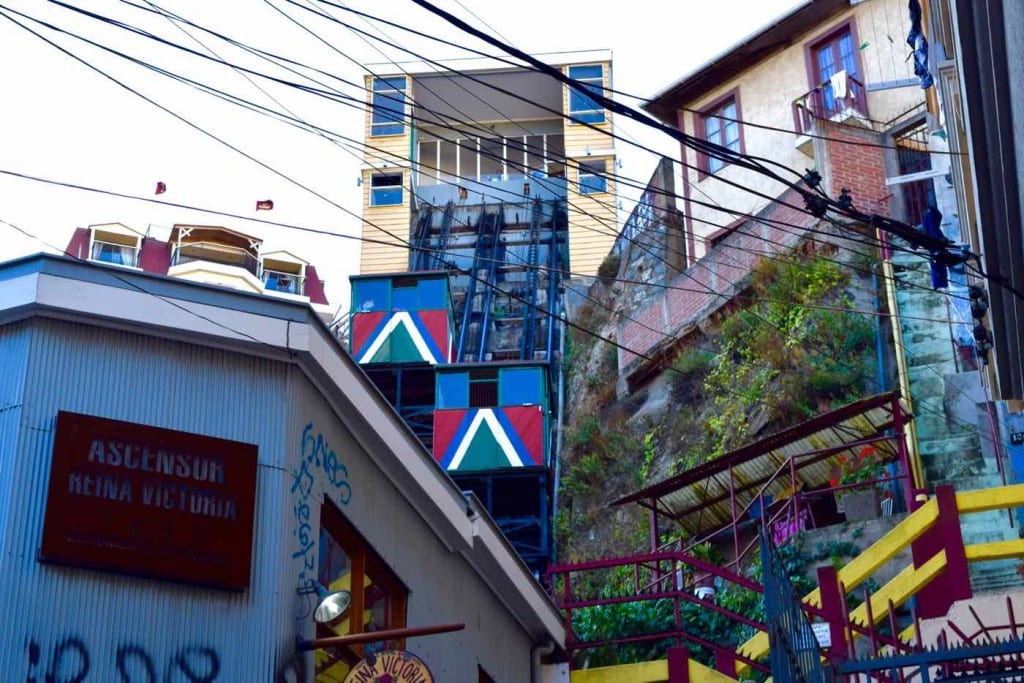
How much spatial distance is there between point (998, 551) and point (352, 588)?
7579mm

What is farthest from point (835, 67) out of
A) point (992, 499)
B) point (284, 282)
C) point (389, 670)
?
point (284, 282)

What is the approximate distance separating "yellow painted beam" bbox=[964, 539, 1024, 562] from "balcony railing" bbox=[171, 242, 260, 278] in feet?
136

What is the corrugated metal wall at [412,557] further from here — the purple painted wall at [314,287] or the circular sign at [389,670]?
the purple painted wall at [314,287]

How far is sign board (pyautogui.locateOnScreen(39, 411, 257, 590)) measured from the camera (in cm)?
958

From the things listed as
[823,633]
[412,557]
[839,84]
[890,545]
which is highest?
[839,84]

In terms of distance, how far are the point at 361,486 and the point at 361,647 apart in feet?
4.15

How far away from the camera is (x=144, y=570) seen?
9734mm

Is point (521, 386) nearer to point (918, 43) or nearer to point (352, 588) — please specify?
point (918, 43)

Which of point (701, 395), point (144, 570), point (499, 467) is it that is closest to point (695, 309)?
point (701, 395)

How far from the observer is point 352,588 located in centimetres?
1188

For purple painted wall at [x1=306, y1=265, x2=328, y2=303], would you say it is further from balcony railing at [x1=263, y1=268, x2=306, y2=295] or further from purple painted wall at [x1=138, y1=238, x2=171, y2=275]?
purple painted wall at [x1=138, y1=238, x2=171, y2=275]

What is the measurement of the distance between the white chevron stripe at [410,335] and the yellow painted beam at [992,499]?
18.5 m

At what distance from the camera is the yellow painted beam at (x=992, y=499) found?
52.3 ft

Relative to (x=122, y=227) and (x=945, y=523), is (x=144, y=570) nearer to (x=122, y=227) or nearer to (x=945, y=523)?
(x=945, y=523)
